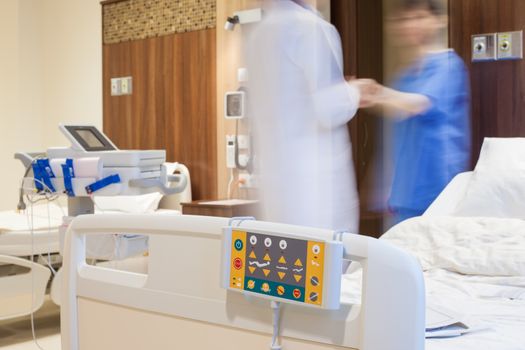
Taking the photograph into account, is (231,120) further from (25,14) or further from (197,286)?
(197,286)

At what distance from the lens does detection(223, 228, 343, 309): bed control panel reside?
921 mm

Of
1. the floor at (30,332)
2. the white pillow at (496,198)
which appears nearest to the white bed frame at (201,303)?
the white pillow at (496,198)

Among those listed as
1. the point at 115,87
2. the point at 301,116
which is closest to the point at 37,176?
the point at 301,116

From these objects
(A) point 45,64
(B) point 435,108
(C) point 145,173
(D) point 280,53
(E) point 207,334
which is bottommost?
(E) point 207,334

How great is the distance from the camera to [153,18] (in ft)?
17.7

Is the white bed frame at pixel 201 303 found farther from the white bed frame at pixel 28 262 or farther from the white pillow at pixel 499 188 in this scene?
the white pillow at pixel 499 188

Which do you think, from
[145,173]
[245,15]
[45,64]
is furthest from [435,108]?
[45,64]

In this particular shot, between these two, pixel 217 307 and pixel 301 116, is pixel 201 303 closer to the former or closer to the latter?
pixel 217 307

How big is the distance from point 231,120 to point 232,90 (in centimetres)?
23

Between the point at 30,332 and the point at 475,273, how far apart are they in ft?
8.52

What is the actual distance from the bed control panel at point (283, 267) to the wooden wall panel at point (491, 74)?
2731 mm

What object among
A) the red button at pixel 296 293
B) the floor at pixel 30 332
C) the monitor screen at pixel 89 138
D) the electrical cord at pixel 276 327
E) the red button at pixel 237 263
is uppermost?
the monitor screen at pixel 89 138

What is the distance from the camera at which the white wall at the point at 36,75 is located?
612cm

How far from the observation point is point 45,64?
641 centimetres
